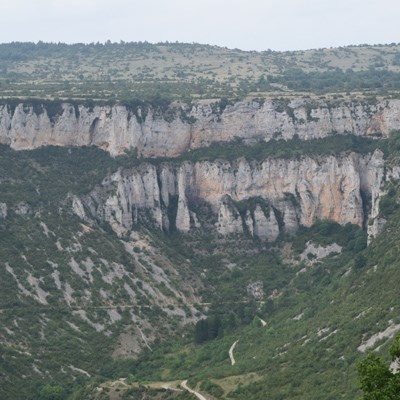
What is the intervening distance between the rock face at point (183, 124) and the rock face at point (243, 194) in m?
4.47

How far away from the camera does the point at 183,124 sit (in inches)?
5231

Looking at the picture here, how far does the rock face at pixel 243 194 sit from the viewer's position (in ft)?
409

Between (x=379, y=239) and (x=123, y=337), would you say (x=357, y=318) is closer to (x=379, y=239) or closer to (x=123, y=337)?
(x=379, y=239)

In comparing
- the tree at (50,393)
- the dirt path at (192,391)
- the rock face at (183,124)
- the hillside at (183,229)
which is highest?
the rock face at (183,124)

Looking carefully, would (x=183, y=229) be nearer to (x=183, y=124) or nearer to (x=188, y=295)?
(x=188, y=295)

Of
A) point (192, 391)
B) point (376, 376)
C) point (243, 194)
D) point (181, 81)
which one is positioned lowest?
point (192, 391)

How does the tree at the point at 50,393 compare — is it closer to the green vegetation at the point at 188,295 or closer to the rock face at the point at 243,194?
the green vegetation at the point at 188,295

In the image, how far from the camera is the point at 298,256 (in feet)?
403

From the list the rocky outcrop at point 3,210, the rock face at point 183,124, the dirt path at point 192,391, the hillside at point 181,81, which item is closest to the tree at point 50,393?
the dirt path at point 192,391

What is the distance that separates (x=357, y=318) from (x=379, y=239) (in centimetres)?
1980

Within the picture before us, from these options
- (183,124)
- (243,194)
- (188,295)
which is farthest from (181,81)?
(188,295)

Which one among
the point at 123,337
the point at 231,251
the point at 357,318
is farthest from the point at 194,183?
the point at 357,318

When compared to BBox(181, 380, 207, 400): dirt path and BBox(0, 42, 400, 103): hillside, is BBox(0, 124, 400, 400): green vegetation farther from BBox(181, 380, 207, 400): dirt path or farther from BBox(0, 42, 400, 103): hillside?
BBox(0, 42, 400, 103): hillside

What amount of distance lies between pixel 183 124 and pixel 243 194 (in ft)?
37.9
